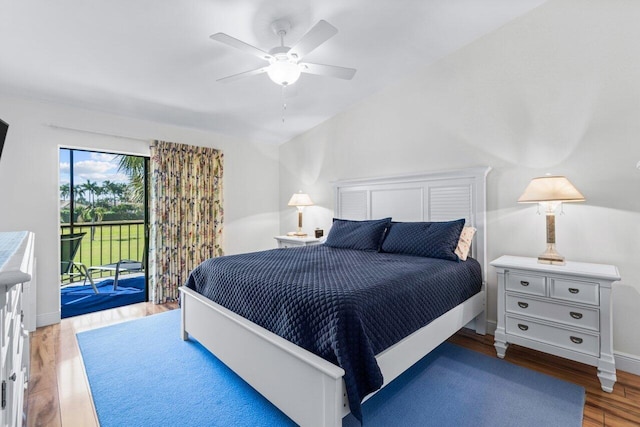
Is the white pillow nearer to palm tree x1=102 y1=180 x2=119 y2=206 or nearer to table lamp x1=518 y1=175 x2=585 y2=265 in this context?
table lamp x1=518 y1=175 x2=585 y2=265

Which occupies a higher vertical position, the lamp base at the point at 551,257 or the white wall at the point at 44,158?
the white wall at the point at 44,158

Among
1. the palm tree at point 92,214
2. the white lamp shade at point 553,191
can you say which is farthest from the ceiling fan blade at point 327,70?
the palm tree at point 92,214

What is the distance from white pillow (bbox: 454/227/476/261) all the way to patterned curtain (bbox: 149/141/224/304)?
319 cm

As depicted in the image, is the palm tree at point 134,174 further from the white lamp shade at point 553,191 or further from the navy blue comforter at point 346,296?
the white lamp shade at point 553,191

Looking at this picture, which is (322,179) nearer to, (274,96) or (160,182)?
(274,96)

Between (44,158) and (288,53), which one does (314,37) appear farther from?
(44,158)

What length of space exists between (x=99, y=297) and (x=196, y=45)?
145 inches

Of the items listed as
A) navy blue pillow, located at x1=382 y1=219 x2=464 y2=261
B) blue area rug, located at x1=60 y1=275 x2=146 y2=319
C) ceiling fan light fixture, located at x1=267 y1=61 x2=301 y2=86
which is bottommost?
blue area rug, located at x1=60 y1=275 x2=146 y2=319

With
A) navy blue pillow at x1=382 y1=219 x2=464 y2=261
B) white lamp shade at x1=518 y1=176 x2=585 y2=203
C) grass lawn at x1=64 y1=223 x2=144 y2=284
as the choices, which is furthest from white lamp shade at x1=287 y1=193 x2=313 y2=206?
grass lawn at x1=64 y1=223 x2=144 y2=284

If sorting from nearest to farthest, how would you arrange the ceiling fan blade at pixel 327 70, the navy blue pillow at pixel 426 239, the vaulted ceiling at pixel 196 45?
the vaulted ceiling at pixel 196 45, the ceiling fan blade at pixel 327 70, the navy blue pillow at pixel 426 239

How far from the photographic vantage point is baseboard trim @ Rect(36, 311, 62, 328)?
3215 mm

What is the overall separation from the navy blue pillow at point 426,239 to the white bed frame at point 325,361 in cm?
41

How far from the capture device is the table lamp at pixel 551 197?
2.31 meters

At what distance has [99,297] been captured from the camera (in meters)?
4.35
